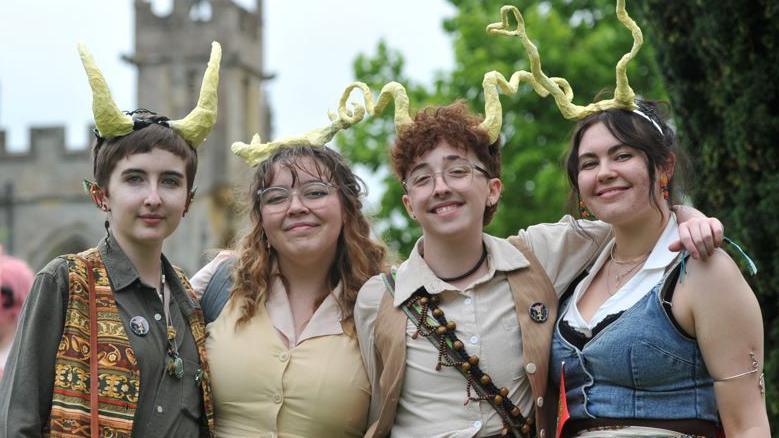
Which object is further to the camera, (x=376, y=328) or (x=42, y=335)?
(x=376, y=328)

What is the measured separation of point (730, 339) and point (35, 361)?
2.46m

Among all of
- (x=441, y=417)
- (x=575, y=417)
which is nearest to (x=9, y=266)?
(x=441, y=417)

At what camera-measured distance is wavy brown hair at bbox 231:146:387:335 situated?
526 cm

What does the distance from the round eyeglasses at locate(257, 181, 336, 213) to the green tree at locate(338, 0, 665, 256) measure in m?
12.7

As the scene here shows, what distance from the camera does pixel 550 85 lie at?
4.99 meters

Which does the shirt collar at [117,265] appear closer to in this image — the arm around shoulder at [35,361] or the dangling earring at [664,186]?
the arm around shoulder at [35,361]

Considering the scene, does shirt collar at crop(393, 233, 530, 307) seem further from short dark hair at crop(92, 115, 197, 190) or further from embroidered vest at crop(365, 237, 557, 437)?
short dark hair at crop(92, 115, 197, 190)

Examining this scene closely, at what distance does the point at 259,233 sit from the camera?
5.37 metres

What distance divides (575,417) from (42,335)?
197cm

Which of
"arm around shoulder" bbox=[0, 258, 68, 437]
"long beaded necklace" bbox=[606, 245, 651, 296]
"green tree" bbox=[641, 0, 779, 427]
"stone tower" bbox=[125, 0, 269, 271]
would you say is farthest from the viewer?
"stone tower" bbox=[125, 0, 269, 271]

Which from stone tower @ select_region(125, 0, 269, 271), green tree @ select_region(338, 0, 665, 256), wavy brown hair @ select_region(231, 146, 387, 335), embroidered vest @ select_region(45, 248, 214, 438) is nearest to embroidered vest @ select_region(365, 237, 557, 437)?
wavy brown hair @ select_region(231, 146, 387, 335)

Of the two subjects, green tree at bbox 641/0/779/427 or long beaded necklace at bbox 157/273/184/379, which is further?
green tree at bbox 641/0/779/427

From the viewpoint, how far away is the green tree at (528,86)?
18.5 metres

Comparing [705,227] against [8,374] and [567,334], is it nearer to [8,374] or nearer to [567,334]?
[567,334]
